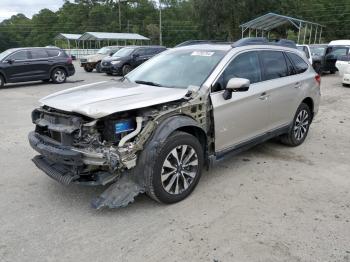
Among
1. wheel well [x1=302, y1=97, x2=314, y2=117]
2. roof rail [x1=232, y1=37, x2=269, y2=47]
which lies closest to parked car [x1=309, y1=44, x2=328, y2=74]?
wheel well [x1=302, y1=97, x2=314, y2=117]

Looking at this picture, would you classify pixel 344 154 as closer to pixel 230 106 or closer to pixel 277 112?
pixel 277 112

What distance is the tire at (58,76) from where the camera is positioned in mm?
17094

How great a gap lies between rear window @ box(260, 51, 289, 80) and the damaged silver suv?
2cm

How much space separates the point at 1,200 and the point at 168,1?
87.9 metres

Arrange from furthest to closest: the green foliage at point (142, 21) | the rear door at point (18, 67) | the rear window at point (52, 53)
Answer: the green foliage at point (142, 21)
the rear window at point (52, 53)
the rear door at point (18, 67)

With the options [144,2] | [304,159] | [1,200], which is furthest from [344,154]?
A: [144,2]

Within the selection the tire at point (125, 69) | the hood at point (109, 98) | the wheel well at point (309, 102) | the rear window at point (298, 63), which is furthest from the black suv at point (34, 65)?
the wheel well at point (309, 102)

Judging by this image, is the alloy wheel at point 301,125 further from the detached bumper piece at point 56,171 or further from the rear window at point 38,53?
the rear window at point 38,53

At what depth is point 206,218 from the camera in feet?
12.9

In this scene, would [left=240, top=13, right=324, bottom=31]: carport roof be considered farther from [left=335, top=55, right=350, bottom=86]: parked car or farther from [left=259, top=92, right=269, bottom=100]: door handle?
[left=259, top=92, right=269, bottom=100]: door handle

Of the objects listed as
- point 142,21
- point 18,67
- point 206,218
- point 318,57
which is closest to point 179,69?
point 206,218

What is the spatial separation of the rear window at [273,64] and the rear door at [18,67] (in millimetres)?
12935

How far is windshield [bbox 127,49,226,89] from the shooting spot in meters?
4.76

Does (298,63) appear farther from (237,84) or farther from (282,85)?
(237,84)
